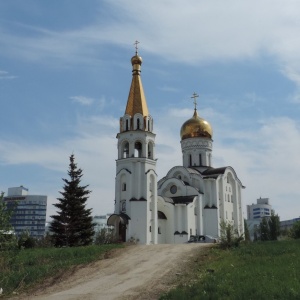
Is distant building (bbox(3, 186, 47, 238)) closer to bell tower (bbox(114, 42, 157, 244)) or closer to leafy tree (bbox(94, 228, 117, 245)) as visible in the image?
bell tower (bbox(114, 42, 157, 244))

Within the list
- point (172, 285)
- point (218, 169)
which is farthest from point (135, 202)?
point (172, 285)

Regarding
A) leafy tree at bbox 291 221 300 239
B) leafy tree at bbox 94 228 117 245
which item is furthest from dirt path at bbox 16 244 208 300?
leafy tree at bbox 291 221 300 239

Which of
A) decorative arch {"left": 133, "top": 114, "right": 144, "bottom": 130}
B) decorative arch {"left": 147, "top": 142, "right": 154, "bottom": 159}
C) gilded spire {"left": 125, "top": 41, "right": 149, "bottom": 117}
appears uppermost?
gilded spire {"left": 125, "top": 41, "right": 149, "bottom": 117}

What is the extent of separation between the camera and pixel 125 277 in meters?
14.3

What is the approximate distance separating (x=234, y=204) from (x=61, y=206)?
67.9 feet

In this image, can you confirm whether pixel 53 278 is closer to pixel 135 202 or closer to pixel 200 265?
pixel 200 265

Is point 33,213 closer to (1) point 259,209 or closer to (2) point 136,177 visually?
(1) point 259,209

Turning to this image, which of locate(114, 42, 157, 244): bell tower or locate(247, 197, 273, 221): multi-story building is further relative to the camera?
locate(247, 197, 273, 221): multi-story building

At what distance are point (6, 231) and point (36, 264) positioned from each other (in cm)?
726

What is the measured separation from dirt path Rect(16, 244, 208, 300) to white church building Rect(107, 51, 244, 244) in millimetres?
12267

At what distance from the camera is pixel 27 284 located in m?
14.5

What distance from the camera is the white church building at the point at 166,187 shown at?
32094mm

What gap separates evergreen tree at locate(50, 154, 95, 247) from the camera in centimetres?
2931

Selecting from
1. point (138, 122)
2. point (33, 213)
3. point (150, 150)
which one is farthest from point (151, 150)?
point (33, 213)
